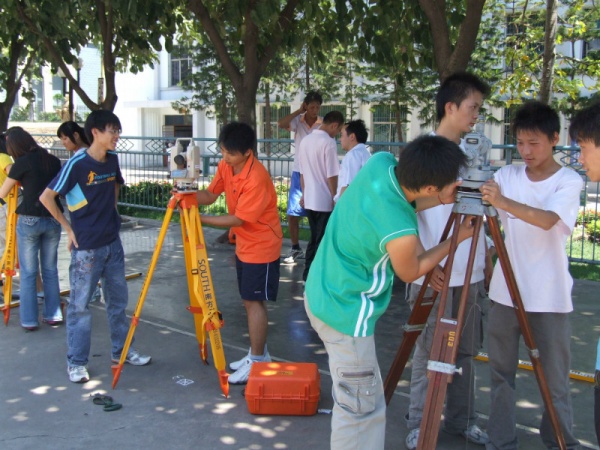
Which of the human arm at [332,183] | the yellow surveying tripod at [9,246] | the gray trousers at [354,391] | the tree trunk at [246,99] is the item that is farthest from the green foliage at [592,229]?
the yellow surveying tripod at [9,246]

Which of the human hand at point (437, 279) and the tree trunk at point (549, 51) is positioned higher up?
the tree trunk at point (549, 51)

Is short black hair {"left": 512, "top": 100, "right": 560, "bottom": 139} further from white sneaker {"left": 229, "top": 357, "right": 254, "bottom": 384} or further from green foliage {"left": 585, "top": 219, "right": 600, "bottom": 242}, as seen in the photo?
green foliage {"left": 585, "top": 219, "right": 600, "bottom": 242}

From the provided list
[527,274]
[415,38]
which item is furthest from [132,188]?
[527,274]

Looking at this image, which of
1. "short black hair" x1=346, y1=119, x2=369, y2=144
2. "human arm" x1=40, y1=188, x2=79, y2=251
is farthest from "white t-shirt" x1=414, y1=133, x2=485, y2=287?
"short black hair" x1=346, y1=119, x2=369, y2=144

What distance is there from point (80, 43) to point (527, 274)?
9600 mm

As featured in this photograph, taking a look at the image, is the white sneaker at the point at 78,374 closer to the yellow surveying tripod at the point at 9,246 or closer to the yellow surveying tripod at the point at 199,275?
the yellow surveying tripod at the point at 199,275

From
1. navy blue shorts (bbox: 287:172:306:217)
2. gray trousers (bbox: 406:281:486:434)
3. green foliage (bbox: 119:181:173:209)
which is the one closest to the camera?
gray trousers (bbox: 406:281:486:434)

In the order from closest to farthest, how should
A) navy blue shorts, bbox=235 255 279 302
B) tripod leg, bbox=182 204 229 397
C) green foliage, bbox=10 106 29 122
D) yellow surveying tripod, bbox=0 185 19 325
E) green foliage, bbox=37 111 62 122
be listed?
tripod leg, bbox=182 204 229 397 < navy blue shorts, bbox=235 255 279 302 < yellow surveying tripod, bbox=0 185 19 325 < green foliage, bbox=10 106 29 122 < green foliage, bbox=37 111 62 122

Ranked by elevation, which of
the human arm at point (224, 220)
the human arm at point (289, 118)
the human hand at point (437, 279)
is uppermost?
the human arm at point (289, 118)

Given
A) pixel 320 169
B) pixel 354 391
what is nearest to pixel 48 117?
pixel 320 169

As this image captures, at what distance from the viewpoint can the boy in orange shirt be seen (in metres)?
4.51

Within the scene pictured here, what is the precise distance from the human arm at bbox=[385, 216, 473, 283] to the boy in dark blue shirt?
2722mm

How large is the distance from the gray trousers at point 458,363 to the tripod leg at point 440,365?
2.17 feet

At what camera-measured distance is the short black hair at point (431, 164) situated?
2.74 m
